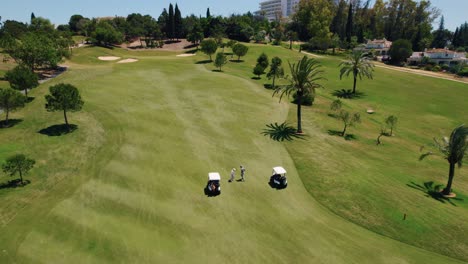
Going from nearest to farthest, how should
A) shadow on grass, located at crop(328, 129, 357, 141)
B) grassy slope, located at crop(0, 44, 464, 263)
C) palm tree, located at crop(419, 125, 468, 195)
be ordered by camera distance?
grassy slope, located at crop(0, 44, 464, 263), palm tree, located at crop(419, 125, 468, 195), shadow on grass, located at crop(328, 129, 357, 141)

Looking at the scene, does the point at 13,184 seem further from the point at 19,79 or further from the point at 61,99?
the point at 19,79

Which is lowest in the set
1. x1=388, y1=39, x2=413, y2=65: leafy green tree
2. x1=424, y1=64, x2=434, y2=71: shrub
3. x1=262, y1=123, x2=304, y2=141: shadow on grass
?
x1=262, y1=123, x2=304, y2=141: shadow on grass

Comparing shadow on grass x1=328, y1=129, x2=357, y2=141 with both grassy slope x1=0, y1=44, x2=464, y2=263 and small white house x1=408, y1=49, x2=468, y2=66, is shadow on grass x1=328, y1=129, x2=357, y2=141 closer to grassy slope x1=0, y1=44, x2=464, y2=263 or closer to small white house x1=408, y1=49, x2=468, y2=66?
grassy slope x1=0, y1=44, x2=464, y2=263

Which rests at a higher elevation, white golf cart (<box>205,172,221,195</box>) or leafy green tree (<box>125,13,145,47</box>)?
leafy green tree (<box>125,13,145,47</box>)

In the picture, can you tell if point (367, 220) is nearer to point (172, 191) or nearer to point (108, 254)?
point (172, 191)

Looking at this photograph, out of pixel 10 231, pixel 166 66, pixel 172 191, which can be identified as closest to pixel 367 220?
pixel 172 191

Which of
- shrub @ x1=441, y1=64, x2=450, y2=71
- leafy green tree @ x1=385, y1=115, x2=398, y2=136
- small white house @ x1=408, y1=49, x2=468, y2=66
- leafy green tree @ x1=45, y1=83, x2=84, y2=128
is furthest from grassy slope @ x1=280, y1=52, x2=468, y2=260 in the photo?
small white house @ x1=408, y1=49, x2=468, y2=66
